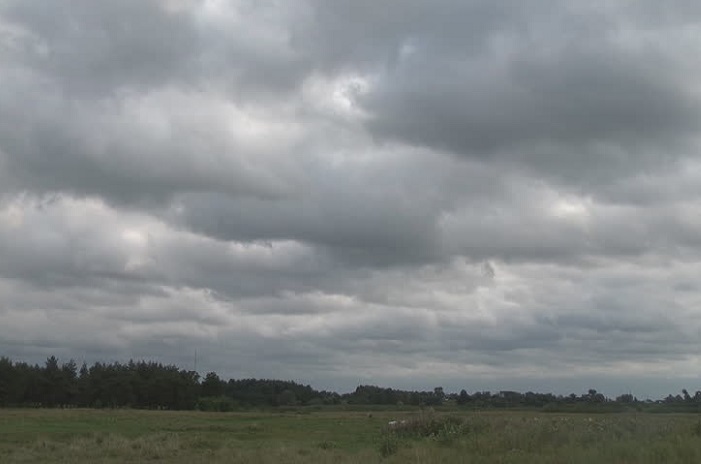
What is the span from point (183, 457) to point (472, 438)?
9884mm

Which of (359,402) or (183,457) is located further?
(359,402)

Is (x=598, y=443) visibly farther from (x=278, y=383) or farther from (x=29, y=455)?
(x=278, y=383)

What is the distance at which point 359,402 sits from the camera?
170375mm

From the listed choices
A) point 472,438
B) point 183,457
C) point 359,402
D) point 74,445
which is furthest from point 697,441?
point 359,402

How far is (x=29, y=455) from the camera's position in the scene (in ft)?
96.1

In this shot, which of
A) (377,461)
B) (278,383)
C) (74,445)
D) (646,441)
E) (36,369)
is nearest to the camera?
(646,441)

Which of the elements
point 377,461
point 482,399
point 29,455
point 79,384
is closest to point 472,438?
point 377,461

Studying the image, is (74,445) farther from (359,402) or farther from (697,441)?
(359,402)

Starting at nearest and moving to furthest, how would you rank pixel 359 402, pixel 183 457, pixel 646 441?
1. pixel 646 441
2. pixel 183 457
3. pixel 359 402

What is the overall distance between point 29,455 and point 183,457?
6100 millimetres

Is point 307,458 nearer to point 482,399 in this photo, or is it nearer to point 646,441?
point 646,441

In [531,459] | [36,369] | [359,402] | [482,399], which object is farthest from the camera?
[359,402]

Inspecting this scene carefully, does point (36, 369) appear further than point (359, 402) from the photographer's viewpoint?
No

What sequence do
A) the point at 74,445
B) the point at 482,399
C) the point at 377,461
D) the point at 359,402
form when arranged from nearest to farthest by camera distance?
the point at 377,461
the point at 74,445
the point at 482,399
the point at 359,402
